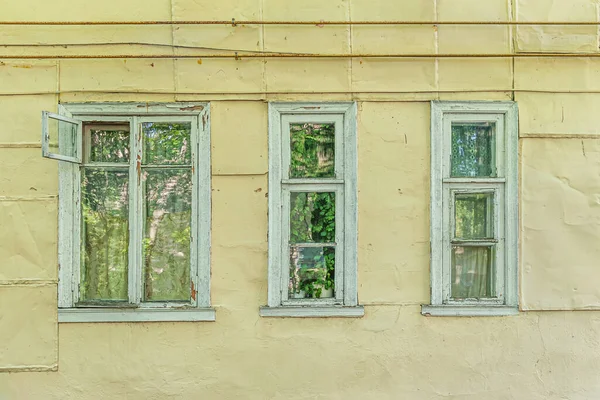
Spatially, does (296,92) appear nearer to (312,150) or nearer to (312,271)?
(312,150)

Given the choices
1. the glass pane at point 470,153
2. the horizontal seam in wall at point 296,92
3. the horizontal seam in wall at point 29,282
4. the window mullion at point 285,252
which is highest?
the horizontal seam in wall at point 296,92

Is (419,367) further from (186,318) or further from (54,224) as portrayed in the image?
(54,224)

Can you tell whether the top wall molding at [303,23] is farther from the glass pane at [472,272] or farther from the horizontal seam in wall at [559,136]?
the glass pane at [472,272]

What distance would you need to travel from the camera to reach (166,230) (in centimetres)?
391

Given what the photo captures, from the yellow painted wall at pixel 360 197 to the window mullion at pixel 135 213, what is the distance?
329 millimetres

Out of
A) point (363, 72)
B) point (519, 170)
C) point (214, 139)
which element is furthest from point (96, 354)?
point (519, 170)

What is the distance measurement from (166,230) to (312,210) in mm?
1212

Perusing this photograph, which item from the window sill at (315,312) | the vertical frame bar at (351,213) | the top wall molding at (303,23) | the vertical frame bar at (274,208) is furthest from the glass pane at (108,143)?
the vertical frame bar at (351,213)

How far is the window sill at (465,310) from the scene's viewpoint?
3.82m

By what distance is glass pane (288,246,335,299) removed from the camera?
391 cm

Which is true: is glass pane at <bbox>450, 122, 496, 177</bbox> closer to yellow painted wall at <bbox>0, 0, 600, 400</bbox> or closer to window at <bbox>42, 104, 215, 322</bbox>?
yellow painted wall at <bbox>0, 0, 600, 400</bbox>

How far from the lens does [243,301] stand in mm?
3830

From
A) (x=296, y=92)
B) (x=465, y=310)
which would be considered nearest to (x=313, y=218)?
(x=296, y=92)

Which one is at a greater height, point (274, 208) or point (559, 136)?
point (559, 136)
